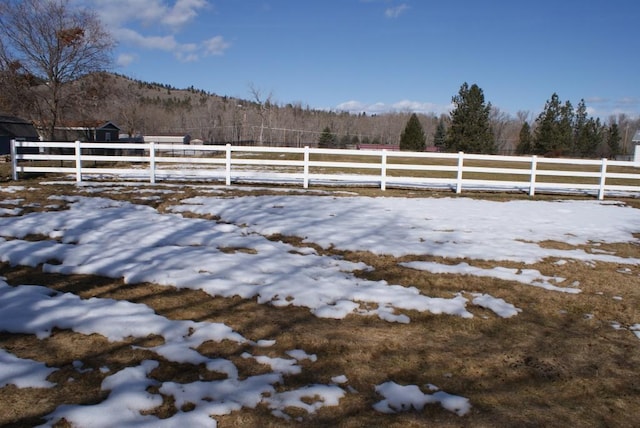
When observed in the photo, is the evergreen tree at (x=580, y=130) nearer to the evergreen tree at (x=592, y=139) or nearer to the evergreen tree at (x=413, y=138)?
the evergreen tree at (x=592, y=139)

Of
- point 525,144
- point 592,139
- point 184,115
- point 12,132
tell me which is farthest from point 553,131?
point 184,115

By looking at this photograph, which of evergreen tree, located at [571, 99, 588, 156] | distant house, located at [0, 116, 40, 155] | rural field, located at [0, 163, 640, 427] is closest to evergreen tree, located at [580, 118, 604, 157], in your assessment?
evergreen tree, located at [571, 99, 588, 156]

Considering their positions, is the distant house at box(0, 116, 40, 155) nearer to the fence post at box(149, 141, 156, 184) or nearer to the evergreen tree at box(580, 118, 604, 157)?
the fence post at box(149, 141, 156, 184)

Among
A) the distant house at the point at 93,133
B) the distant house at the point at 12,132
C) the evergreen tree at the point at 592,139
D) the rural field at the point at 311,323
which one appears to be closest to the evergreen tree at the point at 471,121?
the evergreen tree at the point at 592,139

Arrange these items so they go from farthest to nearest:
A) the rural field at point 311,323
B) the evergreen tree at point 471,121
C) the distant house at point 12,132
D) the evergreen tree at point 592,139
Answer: the evergreen tree at point 592,139 < the evergreen tree at point 471,121 < the distant house at point 12,132 < the rural field at point 311,323

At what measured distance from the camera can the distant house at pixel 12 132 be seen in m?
41.8

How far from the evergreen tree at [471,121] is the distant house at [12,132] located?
43.6 m

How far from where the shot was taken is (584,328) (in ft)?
13.6

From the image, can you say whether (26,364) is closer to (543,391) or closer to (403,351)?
(403,351)

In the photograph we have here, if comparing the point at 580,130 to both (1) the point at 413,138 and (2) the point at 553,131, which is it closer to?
(2) the point at 553,131

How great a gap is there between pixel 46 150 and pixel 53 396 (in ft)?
110

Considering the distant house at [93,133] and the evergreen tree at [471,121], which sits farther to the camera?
the evergreen tree at [471,121]

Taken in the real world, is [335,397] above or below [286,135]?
below

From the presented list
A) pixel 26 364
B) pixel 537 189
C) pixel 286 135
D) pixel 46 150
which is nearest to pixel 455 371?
pixel 26 364
